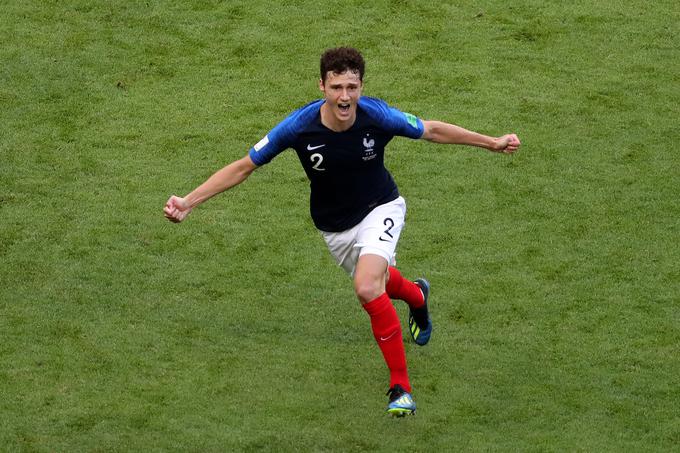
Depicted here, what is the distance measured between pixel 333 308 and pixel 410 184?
2122mm

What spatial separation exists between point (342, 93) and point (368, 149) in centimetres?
51

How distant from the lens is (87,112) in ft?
40.7

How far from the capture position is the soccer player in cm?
798

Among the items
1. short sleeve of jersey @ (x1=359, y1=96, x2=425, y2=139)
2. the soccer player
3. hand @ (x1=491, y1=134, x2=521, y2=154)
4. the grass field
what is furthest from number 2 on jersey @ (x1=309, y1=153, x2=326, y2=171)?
the grass field

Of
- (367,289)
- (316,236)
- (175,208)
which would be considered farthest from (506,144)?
(316,236)

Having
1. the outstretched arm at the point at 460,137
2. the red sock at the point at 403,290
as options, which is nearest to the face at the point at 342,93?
the outstretched arm at the point at 460,137

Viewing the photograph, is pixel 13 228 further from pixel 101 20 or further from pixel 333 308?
pixel 101 20

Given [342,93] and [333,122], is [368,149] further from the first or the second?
[342,93]

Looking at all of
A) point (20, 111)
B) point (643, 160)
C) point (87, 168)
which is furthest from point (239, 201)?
point (643, 160)

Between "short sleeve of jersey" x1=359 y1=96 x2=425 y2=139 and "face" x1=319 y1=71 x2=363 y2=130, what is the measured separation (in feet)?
0.51

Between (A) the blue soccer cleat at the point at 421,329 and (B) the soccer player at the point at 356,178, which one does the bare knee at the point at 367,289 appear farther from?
(A) the blue soccer cleat at the point at 421,329

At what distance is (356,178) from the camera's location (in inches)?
330

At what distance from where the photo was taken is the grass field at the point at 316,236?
26.8ft

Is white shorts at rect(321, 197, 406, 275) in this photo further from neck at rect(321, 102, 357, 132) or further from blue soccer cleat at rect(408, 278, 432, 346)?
neck at rect(321, 102, 357, 132)
